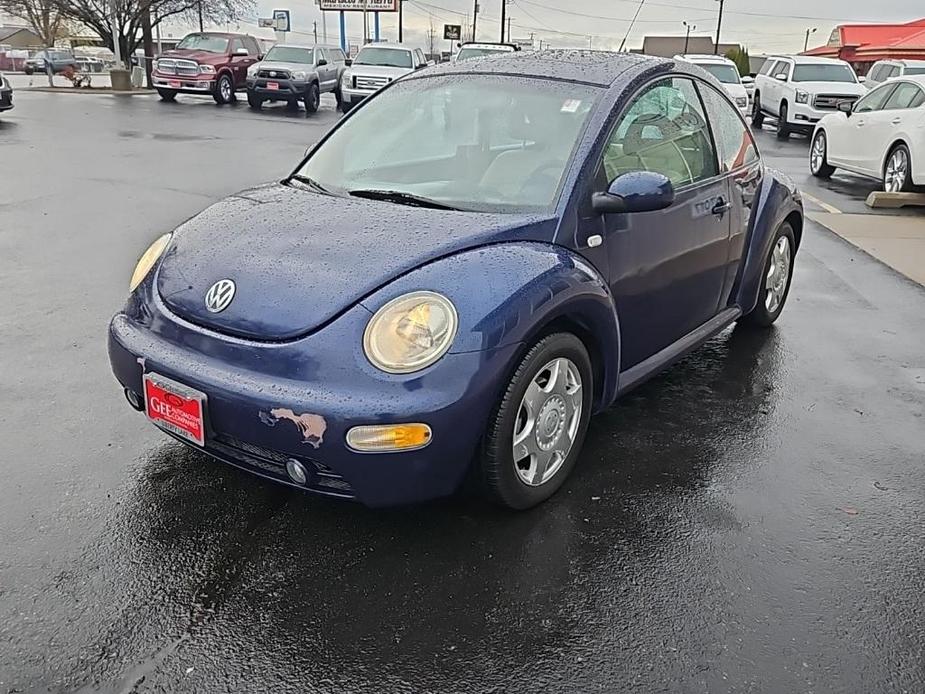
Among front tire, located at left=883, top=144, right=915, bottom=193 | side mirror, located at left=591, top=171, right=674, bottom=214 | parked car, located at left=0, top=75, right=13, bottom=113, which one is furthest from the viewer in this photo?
parked car, located at left=0, top=75, right=13, bottom=113

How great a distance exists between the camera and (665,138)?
13.3ft

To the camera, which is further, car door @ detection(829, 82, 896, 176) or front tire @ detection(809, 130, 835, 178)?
front tire @ detection(809, 130, 835, 178)

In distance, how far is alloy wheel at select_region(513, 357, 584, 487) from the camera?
122 inches

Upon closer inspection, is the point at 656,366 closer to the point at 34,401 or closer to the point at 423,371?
the point at 423,371

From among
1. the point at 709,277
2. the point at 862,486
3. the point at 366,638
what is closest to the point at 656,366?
the point at 709,277

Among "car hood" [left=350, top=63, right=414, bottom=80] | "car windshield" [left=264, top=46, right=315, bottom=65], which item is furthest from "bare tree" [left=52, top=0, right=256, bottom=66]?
"car hood" [left=350, top=63, right=414, bottom=80]

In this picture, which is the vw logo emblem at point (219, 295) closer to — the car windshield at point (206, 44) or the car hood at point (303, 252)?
the car hood at point (303, 252)

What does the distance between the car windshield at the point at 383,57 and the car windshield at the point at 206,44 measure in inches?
210

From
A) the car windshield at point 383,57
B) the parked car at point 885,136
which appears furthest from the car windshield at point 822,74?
the car windshield at point 383,57

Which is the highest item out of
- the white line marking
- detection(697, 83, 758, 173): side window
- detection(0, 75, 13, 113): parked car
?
detection(697, 83, 758, 173): side window

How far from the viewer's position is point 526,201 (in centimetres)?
342

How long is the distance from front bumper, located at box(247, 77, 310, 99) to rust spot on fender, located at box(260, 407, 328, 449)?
2160cm

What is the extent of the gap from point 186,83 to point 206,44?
2.27 m

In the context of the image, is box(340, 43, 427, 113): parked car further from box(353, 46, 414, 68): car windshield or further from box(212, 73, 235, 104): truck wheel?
box(212, 73, 235, 104): truck wheel
